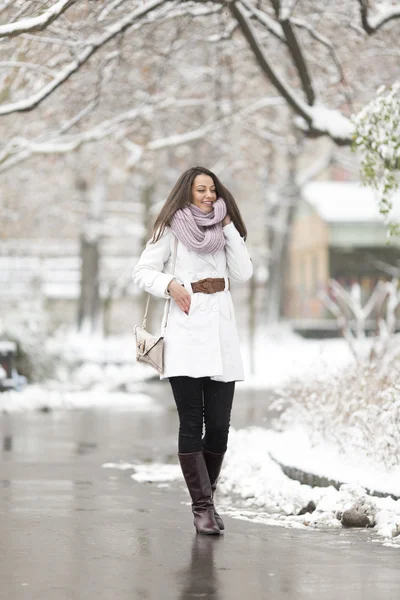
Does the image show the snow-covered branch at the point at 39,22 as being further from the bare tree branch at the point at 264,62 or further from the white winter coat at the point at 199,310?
the white winter coat at the point at 199,310

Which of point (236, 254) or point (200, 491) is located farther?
point (236, 254)

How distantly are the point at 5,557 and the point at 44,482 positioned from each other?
12.1ft

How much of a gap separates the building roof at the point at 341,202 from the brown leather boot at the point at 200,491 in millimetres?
37526

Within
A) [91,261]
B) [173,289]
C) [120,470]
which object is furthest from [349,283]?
[173,289]

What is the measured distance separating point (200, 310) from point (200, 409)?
590 millimetres

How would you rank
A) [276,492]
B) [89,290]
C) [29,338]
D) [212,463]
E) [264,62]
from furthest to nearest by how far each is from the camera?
[89,290] < [29,338] < [264,62] < [276,492] < [212,463]

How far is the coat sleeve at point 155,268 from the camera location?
319 inches

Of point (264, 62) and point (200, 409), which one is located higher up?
point (264, 62)

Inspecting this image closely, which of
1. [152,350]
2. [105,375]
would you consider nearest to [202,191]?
[152,350]

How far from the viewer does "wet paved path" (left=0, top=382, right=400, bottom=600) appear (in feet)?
20.8

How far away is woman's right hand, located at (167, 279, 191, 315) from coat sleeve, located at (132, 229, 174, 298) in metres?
0.04

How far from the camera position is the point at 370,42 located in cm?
1927

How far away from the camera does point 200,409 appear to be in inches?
321

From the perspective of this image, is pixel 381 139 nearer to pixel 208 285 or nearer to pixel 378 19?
pixel 378 19
